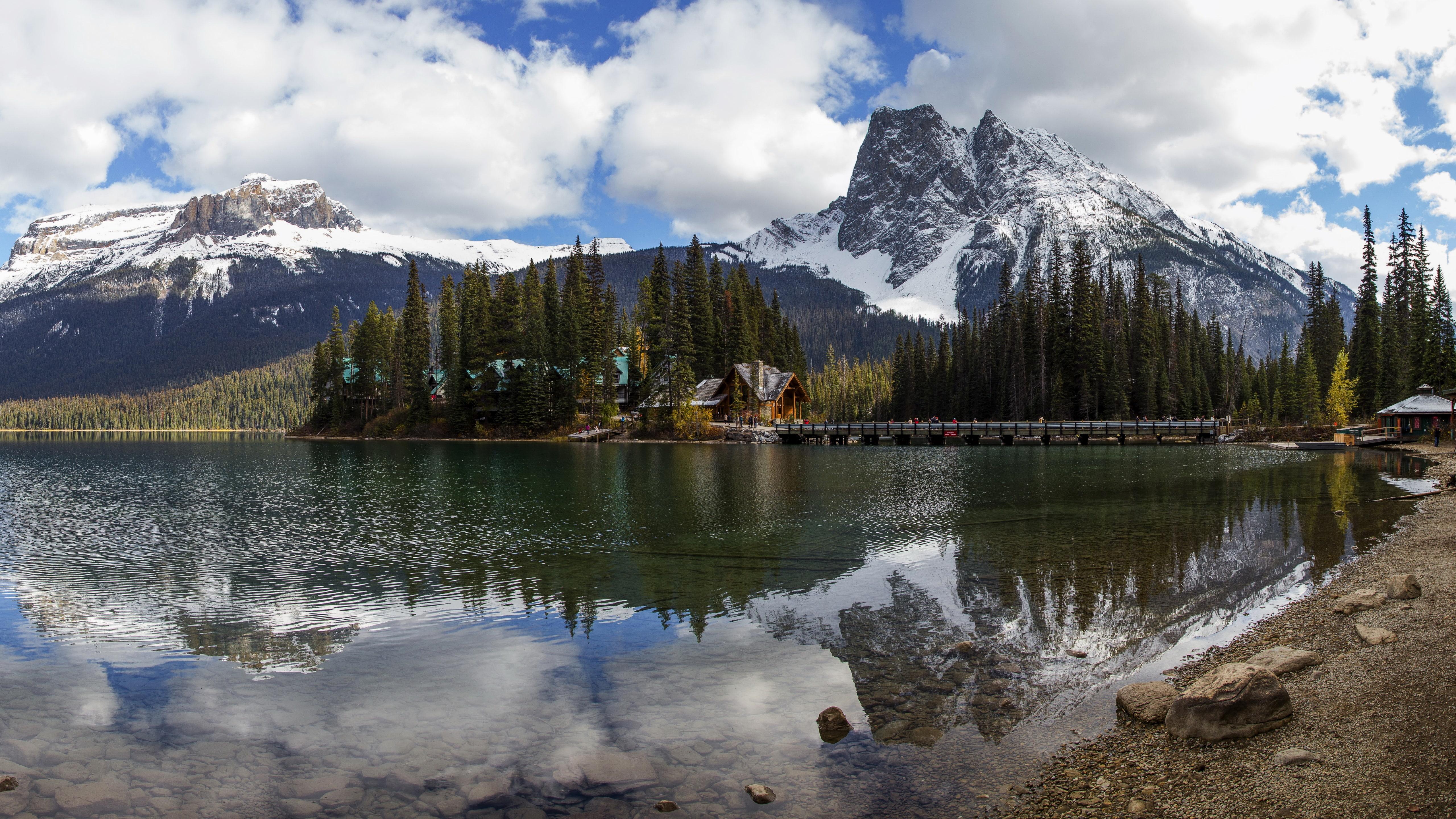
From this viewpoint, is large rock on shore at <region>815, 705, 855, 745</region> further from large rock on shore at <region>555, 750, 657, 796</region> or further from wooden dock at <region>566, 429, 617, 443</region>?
wooden dock at <region>566, 429, 617, 443</region>

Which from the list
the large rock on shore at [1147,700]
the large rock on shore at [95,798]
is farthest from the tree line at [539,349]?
the large rock on shore at [95,798]

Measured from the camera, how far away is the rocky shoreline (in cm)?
667

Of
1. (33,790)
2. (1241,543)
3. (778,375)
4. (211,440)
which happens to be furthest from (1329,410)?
(211,440)

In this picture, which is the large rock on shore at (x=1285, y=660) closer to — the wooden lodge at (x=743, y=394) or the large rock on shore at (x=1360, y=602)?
the large rock on shore at (x=1360, y=602)

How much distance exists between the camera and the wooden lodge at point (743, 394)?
9631cm

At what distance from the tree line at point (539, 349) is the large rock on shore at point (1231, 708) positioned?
81552mm

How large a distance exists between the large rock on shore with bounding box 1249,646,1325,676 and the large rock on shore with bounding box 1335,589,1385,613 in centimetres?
321

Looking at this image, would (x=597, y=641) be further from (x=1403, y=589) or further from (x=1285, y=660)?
(x=1403, y=589)

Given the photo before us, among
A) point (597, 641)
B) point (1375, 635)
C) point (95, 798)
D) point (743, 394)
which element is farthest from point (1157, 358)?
point (95, 798)

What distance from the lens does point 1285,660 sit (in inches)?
405

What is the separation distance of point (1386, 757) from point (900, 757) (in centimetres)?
449

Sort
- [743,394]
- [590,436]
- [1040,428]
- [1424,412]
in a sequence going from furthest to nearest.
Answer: [743,394]
[590,436]
[1040,428]
[1424,412]

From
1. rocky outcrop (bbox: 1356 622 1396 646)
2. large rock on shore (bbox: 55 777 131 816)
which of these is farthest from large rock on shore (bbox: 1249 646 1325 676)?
large rock on shore (bbox: 55 777 131 816)

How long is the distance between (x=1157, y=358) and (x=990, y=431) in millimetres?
29586
